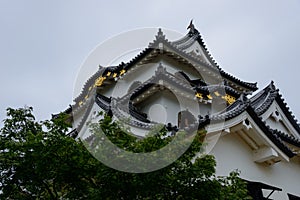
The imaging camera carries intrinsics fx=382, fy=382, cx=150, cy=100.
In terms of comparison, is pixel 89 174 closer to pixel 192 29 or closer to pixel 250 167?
pixel 250 167

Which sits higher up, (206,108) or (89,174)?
(206,108)

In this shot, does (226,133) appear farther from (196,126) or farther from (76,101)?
(76,101)

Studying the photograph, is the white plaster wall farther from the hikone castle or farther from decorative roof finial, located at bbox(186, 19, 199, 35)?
decorative roof finial, located at bbox(186, 19, 199, 35)

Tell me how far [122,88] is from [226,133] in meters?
9.44

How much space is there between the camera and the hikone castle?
12109mm

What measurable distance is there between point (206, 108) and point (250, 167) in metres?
5.12

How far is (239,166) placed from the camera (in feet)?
40.5

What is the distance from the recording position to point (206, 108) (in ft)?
57.1

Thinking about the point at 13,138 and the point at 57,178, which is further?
the point at 13,138

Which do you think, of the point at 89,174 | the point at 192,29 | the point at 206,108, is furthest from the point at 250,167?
the point at 192,29

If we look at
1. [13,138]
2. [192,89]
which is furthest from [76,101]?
[13,138]

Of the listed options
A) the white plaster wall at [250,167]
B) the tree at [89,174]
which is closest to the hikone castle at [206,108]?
the white plaster wall at [250,167]

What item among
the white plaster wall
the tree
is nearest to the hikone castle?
the white plaster wall

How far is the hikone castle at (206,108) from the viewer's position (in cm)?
1211
